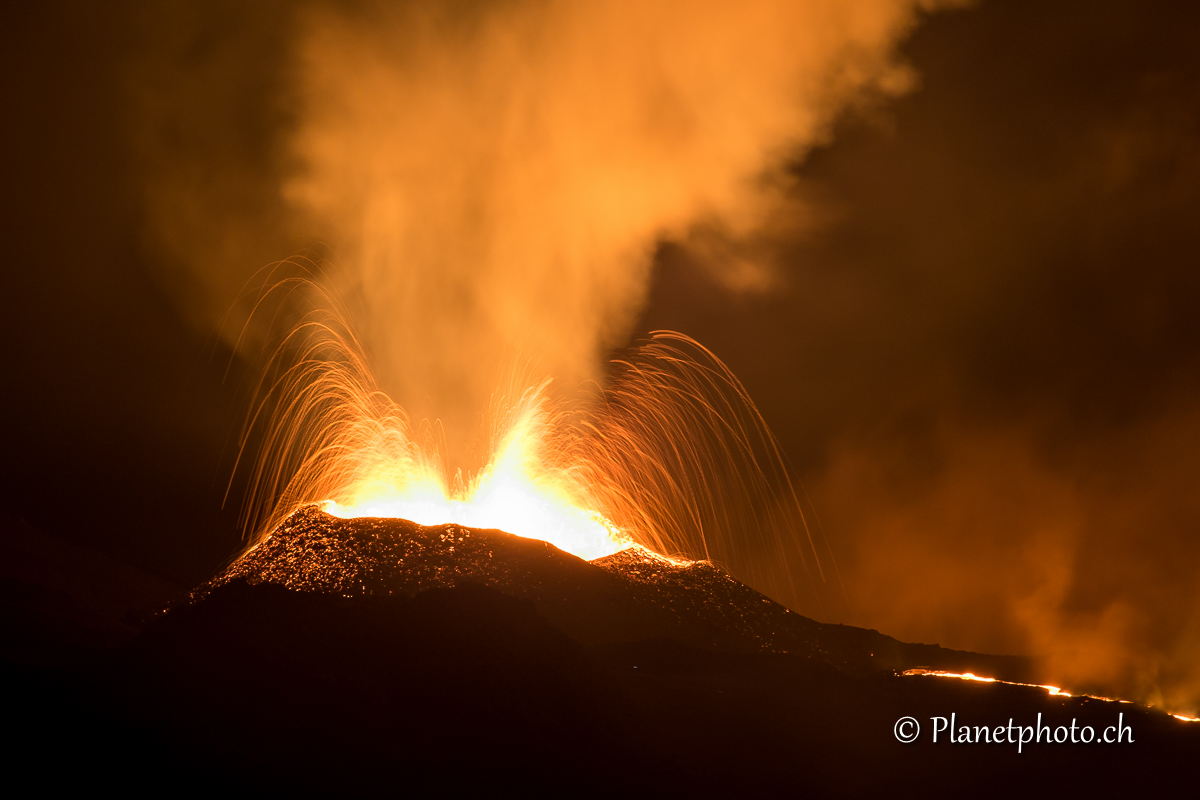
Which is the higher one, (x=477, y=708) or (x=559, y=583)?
(x=559, y=583)

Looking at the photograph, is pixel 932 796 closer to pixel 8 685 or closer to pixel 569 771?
pixel 569 771

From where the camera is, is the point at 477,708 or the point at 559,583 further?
the point at 559,583

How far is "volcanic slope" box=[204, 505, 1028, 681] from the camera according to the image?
3872cm

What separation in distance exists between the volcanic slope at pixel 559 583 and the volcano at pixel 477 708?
0.20m

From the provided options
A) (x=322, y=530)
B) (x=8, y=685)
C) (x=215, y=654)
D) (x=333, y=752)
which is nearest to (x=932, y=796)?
(x=333, y=752)

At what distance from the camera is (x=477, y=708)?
23.3m

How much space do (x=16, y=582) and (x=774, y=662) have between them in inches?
2562

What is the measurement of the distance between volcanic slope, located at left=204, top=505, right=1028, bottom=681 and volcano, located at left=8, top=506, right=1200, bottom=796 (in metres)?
0.20

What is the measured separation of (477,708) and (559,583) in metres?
18.6

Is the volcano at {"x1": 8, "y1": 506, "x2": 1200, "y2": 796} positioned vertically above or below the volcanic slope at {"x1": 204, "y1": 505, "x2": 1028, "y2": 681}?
Result: below

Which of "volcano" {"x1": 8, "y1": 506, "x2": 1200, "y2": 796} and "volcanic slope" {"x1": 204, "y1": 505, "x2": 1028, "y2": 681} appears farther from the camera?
"volcanic slope" {"x1": 204, "y1": 505, "x2": 1028, "y2": 681}

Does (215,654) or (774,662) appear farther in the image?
(774,662)

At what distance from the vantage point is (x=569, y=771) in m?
21.4

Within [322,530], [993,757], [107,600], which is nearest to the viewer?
[993,757]
